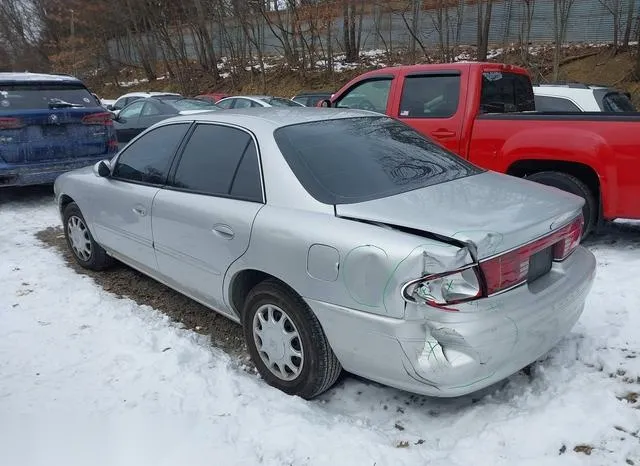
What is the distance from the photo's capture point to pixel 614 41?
16.7 meters

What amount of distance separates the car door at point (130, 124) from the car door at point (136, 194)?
6.90 meters

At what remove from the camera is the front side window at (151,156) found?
407 cm

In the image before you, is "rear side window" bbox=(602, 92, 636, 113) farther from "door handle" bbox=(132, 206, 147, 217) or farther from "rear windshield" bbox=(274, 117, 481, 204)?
"door handle" bbox=(132, 206, 147, 217)

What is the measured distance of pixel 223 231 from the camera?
3.32 metres

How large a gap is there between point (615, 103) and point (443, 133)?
10.7ft

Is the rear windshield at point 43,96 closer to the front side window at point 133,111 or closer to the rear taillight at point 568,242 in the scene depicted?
the front side window at point 133,111

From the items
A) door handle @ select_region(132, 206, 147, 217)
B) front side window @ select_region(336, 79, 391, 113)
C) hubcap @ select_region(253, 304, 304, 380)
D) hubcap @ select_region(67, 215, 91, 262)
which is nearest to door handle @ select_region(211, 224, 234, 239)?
hubcap @ select_region(253, 304, 304, 380)

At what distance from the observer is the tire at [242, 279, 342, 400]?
292cm

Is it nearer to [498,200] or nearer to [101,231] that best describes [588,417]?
[498,200]

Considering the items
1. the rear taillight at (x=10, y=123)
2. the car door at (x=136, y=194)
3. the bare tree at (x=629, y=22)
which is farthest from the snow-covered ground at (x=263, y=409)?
the bare tree at (x=629, y=22)

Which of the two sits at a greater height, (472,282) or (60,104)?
(60,104)

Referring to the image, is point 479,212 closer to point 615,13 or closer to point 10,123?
point 10,123

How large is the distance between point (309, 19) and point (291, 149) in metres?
21.9

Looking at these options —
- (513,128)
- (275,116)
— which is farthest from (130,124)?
(275,116)
